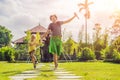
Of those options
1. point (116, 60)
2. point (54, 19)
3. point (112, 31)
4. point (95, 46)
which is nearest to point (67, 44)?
point (95, 46)

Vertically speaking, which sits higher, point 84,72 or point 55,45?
point 55,45

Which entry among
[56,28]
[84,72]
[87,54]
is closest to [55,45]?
[56,28]

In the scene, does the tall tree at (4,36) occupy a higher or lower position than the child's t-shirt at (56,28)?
higher

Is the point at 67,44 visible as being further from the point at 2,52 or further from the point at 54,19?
the point at 54,19

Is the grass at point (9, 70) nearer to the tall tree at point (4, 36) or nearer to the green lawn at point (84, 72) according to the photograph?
the green lawn at point (84, 72)

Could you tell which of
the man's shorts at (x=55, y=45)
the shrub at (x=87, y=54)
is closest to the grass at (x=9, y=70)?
the man's shorts at (x=55, y=45)

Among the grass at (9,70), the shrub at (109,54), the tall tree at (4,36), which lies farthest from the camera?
the tall tree at (4,36)

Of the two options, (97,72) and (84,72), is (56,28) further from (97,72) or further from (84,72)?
(97,72)

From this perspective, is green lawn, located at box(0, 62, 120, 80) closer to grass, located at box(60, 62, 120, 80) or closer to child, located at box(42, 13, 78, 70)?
grass, located at box(60, 62, 120, 80)

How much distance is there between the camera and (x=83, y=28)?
79688 mm

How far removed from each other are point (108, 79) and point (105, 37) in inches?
2272

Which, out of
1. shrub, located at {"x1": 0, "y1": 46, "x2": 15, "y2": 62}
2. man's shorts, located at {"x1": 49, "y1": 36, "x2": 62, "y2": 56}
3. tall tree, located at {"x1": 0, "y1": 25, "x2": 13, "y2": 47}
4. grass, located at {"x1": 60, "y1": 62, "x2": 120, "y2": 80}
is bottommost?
grass, located at {"x1": 60, "y1": 62, "x2": 120, "y2": 80}

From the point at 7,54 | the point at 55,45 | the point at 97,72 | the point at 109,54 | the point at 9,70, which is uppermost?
the point at 7,54

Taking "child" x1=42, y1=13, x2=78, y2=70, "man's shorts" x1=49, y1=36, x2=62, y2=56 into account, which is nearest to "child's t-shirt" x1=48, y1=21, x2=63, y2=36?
"child" x1=42, y1=13, x2=78, y2=70
